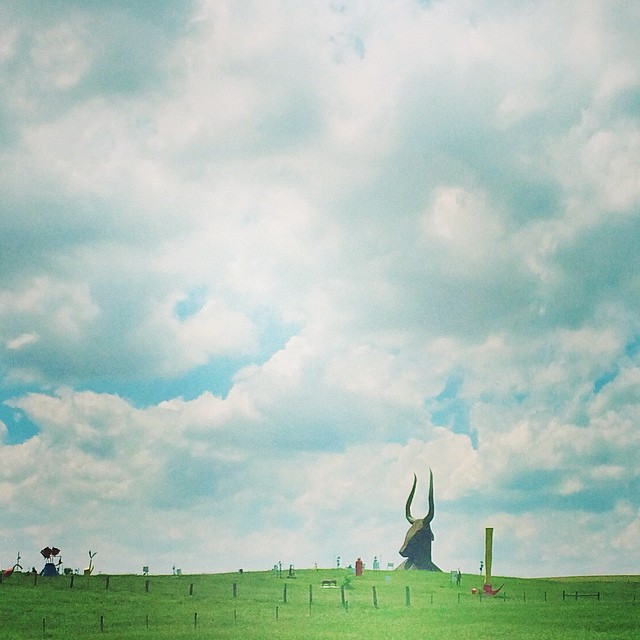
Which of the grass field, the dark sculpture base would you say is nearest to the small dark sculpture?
the dark sculpture base

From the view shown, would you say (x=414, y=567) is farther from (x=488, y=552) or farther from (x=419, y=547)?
(x=488, y=552)

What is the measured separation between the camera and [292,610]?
6481 centimetres

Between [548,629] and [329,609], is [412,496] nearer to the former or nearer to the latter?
[329,609]

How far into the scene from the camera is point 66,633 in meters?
51.9

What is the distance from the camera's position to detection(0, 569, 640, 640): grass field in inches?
2052

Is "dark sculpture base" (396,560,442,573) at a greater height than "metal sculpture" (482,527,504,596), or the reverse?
"metal sculpture" (482,527,504,596)

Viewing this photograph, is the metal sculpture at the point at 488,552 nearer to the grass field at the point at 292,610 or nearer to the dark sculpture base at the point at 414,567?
the grass field at the point at 292,610

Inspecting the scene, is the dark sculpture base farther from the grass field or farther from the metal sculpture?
the metal sculpture

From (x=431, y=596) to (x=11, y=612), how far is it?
111 feet

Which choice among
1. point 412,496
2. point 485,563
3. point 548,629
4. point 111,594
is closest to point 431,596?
point 485,563

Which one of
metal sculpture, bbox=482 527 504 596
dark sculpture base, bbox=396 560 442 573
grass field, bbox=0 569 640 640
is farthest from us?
dark sculpture base, bbox=396 560 442 573

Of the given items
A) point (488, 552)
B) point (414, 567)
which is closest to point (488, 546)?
point (488, 552)

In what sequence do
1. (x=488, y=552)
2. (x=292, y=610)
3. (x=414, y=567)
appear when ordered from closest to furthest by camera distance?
(x=292, y=610) → (x=488, y=552) → (x=414, y=567)

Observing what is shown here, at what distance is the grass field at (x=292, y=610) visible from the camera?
52.1 meters
